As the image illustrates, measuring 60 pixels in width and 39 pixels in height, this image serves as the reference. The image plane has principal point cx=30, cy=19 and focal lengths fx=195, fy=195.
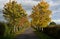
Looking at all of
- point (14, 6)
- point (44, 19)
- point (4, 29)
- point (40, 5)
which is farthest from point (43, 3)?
point (4, 29)

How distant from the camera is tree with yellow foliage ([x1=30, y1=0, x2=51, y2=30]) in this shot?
175ft

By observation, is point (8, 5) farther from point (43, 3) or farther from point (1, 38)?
point (1, 38)

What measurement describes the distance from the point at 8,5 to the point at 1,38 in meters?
27.3

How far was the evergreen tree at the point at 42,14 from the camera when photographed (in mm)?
53344

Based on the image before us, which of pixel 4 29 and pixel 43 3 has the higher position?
pixel 43 3

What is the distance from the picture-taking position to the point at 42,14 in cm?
5462

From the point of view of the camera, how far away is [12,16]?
1781 inches

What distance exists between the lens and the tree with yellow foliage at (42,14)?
53347 millimetres

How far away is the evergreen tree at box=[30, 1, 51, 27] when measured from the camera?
175ft

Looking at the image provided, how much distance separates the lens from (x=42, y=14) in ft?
179

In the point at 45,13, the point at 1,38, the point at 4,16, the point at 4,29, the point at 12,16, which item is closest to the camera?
the point at 1,38

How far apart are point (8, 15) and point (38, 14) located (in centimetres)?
1136

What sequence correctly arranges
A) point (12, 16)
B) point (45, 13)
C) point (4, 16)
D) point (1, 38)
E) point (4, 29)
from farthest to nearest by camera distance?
point (45, 13)
point (4, 16)
point (12, 16)
point (4, 29)
point (1, 38)

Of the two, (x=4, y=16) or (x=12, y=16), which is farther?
(x=4, y=16)
